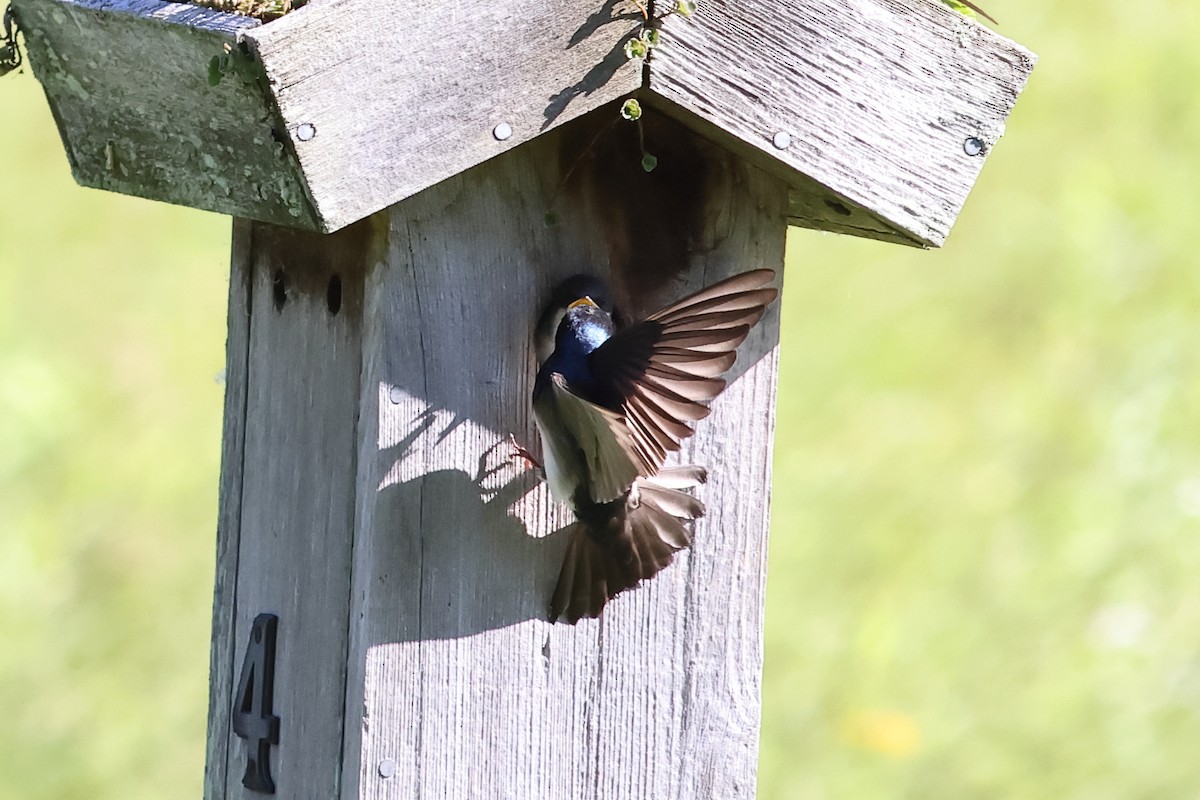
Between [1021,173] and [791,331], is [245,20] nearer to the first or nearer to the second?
[791,331]

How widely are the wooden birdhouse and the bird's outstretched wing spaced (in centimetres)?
22

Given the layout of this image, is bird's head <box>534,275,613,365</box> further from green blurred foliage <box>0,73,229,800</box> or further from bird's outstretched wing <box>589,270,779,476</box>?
green blurred foliage <box>0,73,229,800</box>

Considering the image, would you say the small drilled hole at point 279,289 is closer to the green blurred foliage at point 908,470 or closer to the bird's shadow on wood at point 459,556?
the bird's shadow on wood at point 459,556

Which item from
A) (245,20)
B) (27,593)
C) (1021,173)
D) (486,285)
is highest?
(1021,173)

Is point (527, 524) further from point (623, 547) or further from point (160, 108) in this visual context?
point (160, 108)

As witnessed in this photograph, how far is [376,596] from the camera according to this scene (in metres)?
2.00

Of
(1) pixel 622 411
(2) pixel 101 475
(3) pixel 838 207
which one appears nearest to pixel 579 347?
(1) pixel 622 411

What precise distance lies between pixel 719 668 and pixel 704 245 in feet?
1.88

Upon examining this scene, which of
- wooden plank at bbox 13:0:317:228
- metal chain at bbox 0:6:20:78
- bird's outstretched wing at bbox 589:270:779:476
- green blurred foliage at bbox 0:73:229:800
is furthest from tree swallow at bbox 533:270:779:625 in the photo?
green blurred foliage at bbox 0:73:229:800

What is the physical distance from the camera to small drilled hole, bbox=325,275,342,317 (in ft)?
7.00

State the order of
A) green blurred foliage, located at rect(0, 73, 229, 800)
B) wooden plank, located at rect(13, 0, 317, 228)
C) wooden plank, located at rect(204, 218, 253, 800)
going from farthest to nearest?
green blurred foliage, located at rect(0, 73, 229, 800) < wooden plank, located at rect(204, 218, 253, 800) < wooden plank, located at rect(13, 0, 317, 228)

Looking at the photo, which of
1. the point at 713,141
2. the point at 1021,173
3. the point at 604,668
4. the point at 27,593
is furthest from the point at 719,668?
the point at 1021,173

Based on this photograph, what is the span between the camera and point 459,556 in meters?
2.05

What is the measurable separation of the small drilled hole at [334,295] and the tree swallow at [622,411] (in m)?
0.27
